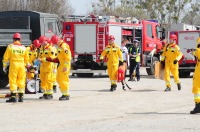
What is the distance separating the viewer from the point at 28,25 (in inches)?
872

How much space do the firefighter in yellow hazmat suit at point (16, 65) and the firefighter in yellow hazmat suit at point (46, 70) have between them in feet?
2.92

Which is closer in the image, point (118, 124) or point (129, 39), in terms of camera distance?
point (118, 124)

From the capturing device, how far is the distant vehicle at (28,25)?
856 inches

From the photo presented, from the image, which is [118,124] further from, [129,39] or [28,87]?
[129,39]

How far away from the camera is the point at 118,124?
12992 mm

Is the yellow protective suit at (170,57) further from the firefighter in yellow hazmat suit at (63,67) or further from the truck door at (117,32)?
the truck door at (117,32)

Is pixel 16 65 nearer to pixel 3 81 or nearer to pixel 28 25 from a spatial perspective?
pixel 28 25

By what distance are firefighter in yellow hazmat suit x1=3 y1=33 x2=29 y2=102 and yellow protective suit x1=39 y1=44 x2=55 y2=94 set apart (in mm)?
890

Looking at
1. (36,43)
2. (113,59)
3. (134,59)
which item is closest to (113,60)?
(113,59)

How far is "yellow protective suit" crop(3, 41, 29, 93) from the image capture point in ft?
57.5

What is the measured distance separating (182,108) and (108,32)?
47.2 feet

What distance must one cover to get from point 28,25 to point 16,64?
4.76 meters

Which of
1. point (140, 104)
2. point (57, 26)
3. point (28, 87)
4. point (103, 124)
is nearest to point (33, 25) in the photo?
point (57, 26)

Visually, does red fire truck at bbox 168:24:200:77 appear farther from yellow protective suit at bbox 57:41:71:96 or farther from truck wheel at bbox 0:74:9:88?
yellow protective suit at bbox 57:41:71:96
